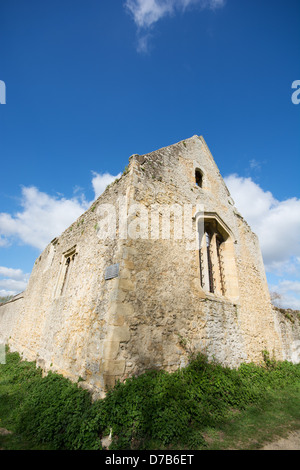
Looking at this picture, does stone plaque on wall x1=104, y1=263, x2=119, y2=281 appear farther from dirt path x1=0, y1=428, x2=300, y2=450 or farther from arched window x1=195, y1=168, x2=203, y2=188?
arched window x1=195, y1=168, x2=203, y2=188

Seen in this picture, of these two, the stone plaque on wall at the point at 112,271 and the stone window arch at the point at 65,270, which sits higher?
the stone window arch at the point at 65,270

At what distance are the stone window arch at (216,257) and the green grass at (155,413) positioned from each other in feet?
8.52

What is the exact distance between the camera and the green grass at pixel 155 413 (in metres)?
3.25

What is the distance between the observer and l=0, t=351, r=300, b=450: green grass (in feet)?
10.7

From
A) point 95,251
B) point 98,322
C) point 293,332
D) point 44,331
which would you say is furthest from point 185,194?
point 293,332

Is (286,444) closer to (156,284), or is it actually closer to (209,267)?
(156,284)

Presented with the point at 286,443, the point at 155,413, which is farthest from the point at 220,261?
the point at 155,413

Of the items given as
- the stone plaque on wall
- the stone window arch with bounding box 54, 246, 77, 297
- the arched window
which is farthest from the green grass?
the arched window

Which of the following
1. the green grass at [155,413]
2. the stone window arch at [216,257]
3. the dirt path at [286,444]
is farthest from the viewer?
the stone window arch at [216,257]

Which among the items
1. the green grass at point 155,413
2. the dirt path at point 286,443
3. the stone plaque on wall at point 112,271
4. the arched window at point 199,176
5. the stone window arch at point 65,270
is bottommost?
the dirt path at point 286,443

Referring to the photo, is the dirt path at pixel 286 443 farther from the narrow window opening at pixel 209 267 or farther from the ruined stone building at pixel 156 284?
the narrow window opening at pixel 209 267

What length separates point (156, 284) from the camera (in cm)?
502

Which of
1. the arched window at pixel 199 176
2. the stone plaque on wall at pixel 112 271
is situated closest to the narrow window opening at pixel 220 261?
the arched window at pixel 199 176

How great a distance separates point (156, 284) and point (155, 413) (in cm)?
233
